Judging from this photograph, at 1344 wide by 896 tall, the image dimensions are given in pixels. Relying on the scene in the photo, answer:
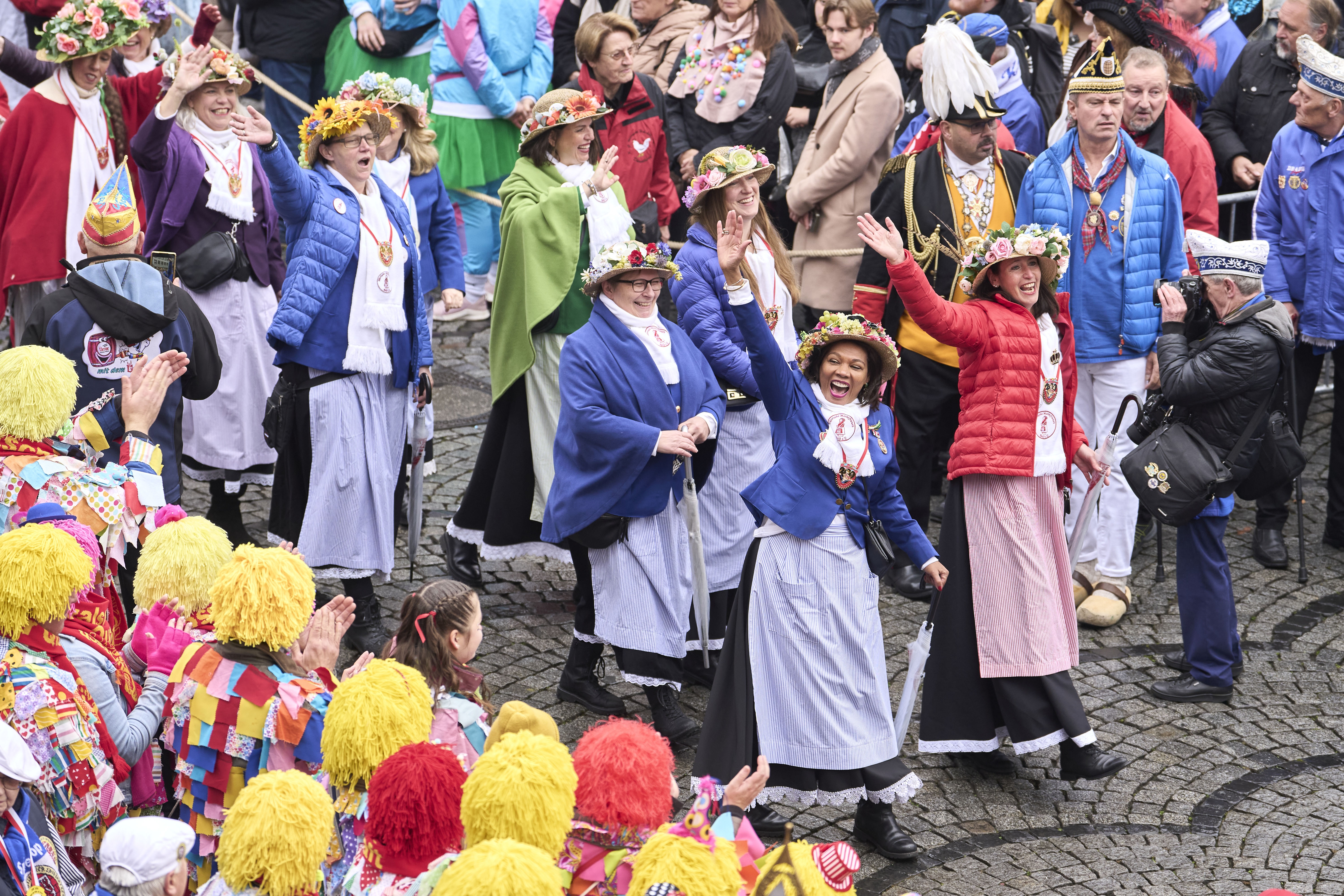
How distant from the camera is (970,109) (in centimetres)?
701

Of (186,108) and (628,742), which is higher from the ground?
(186,108)

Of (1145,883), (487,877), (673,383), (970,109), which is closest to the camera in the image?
(487,877)

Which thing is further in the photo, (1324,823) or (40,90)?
(40,90)

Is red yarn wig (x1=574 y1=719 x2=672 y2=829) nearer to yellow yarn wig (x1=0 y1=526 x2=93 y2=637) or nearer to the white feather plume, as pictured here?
yellow yarn wig (x1=0 y1=526 x2=93 y2=637)

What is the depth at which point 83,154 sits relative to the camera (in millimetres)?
7820

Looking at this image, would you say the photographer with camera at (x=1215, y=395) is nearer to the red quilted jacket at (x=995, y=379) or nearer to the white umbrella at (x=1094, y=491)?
the white umbrella at (x=1094, y=491)

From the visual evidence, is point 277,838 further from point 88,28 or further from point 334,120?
point 88,28

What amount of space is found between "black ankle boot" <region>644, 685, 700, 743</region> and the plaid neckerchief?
3041mm

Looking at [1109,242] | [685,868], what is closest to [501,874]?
[685,868]

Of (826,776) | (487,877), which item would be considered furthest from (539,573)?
(487,877)

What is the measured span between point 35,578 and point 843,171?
5.10 meters

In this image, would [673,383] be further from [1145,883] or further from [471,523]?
[1145,883]

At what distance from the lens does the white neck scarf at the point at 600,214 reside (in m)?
7.00

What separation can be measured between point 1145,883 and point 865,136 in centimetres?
432
